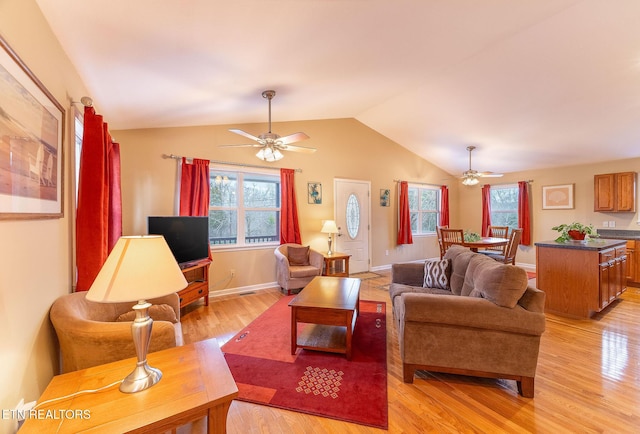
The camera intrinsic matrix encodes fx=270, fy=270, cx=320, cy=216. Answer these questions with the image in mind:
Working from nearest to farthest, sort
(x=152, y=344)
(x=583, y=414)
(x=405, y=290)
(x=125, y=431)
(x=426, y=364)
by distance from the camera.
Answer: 1. (x=125, y=431)
2. (x=152, y=344)
3. (x=583, y=414)
4. (x=426, y=364)
5. (x=405, y=290)

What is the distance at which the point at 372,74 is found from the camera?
131 inches

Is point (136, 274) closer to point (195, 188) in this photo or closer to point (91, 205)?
point (91, 205)

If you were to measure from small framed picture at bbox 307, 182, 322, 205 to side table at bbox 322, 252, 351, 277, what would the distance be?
107 cm

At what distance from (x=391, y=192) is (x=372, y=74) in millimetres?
3435

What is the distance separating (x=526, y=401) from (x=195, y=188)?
4.34 m

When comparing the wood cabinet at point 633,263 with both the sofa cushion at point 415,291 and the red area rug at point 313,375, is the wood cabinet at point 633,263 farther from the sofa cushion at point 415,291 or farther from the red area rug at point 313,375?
the red area rug at point 313,375

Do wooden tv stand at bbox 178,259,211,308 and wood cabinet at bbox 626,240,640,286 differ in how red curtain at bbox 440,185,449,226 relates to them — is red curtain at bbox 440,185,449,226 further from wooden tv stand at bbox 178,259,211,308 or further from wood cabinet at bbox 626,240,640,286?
wooden tv stand at bbox 178,259,211,308

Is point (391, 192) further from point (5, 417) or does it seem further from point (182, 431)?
point (5, 417)

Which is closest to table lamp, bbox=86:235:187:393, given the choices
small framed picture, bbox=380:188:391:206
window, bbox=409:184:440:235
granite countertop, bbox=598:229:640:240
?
small framed picture, bbox=380:188:391:206

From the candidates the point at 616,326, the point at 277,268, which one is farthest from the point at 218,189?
the point at 616,326

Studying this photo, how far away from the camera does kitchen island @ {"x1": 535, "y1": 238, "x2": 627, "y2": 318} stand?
10.7 ft

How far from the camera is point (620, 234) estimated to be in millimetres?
4965

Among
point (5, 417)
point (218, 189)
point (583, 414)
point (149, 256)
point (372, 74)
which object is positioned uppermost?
point (372, 74)

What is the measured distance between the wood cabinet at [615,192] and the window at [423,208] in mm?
3020
